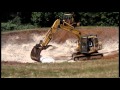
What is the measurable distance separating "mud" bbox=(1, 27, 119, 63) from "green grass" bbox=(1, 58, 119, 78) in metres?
2.26

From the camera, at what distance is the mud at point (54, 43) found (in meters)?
20.2

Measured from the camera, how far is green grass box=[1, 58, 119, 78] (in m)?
14.8

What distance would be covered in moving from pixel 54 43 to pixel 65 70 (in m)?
6.31

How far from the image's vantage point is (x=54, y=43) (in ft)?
71.7

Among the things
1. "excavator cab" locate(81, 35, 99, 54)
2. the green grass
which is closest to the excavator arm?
"excavator cab" locate(81, 35, 99, 54)

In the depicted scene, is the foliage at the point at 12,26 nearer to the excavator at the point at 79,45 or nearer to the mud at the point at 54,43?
the mud at the point at 54,43

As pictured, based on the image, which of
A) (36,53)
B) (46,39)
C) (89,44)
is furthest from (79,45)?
(36,53)

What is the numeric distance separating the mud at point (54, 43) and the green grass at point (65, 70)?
226cm

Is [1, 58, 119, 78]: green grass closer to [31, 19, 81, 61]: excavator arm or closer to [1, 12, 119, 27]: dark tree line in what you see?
[31, 19, 81, 61]: excavator arm

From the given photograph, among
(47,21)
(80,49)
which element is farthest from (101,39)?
(47,21)
